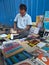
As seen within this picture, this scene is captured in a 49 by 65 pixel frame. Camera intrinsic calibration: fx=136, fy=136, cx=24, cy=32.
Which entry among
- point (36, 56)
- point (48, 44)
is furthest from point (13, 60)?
point (48, 44)

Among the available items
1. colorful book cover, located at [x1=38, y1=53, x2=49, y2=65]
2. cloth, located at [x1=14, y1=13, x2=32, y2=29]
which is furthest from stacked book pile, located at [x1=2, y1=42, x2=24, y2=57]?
cloth, located at [x1=14, y1=13, x2=32, y2=29]

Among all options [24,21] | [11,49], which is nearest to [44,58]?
[11,49]

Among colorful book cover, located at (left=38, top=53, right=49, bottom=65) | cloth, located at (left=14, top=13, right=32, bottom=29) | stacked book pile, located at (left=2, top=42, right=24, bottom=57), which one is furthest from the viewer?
cloth, located at (left=14, top=13, right=32, bottom=29)

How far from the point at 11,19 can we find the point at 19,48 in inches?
91.7

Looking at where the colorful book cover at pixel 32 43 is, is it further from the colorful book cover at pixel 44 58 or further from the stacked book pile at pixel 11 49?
the colorful book cover at pixel 44 58

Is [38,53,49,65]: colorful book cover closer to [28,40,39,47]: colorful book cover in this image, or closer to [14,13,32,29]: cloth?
[28,40,39,47]: colorful book cover

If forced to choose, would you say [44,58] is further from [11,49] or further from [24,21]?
[24,21]

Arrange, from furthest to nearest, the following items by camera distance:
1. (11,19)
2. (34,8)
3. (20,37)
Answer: (11,19)
(34,8)
(20,37)

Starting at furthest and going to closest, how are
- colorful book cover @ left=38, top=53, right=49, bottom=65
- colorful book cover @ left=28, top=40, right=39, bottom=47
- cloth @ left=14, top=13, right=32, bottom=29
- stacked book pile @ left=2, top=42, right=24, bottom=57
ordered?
cloth @ left=14, top=13, right=32, bottom=29, colorful book cover @ left=28, top=40, right=39, bottom=47, stacked book pile @ left=2, top=42, right=24, bottom=57, colorful book cover @ left=38, top=53, right=49, bottom=65

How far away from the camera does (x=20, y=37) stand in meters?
1.94

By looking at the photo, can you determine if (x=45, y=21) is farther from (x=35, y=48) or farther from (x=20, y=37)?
(x=35, y=48)

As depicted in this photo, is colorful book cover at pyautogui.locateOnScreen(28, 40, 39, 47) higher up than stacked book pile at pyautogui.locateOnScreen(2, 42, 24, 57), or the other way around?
colorful book cover at pyautogui.locateOnScreen(28, 40, 39, 47)

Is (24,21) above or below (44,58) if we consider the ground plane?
above

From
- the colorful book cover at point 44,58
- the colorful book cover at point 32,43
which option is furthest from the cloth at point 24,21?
the colorful book cover at point 44,58
